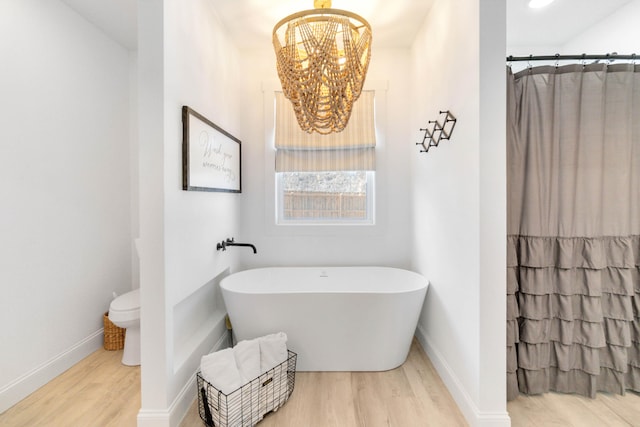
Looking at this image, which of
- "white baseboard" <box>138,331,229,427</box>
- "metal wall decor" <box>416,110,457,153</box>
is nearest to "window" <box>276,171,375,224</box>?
"metal wall decor" <box>416,110,457,153</box>

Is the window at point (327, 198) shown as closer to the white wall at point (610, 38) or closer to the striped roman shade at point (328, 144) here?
the striped roman shade at point (328, 144)

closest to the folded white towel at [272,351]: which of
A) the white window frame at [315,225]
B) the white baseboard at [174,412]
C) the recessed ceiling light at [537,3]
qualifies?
the white baseboard at [174,412]

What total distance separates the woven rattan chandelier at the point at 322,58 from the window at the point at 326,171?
3.47 ft

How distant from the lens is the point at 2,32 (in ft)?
5.85

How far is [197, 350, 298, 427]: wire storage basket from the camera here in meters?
1.55

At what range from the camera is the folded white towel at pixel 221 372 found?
5.31 ft

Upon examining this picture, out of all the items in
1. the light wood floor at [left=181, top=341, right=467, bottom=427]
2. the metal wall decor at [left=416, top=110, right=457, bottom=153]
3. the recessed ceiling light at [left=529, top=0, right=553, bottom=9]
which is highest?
the recessed ceiling light at [left=529, top=0, right=553, bottom=9]

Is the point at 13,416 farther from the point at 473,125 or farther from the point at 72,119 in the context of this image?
the point at 473,125

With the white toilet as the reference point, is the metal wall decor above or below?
above

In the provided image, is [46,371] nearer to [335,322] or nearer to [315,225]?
[335,322]

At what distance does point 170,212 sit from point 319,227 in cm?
153

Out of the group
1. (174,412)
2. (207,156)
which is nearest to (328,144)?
(207,156)

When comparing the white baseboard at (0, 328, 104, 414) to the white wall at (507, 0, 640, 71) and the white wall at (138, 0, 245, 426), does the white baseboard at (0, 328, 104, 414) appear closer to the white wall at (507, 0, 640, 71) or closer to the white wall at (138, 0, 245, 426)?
the white wall at (138, 0, 245, 426)

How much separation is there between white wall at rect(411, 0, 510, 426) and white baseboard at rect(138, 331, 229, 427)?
160 centimetres
